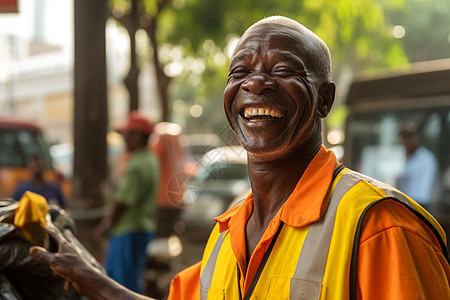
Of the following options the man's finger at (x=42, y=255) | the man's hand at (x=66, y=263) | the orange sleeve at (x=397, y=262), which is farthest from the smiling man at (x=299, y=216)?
the man's finger at (x=42, y=255)

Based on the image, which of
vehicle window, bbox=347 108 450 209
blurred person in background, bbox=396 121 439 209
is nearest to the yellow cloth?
blurred person in background, bbox=396 121 439 209

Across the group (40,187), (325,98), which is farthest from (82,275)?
(40,187)

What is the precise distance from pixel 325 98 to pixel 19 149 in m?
10.9

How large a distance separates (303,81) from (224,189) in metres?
9.51

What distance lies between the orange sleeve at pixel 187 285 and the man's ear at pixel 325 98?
0.61m

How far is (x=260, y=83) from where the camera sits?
152cm

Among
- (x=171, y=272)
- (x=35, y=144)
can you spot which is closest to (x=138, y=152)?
(x=171, y=272)

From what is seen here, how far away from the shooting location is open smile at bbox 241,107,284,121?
1.53 m

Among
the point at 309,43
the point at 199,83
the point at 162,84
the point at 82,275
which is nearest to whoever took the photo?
the point at 309,43

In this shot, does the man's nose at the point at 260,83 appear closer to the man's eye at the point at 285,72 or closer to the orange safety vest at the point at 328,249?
the man's eye at the point at 285,72

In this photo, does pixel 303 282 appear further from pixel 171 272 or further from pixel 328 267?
pixel 171 272

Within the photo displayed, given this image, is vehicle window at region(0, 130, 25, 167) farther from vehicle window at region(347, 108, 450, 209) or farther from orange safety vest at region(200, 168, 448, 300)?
orange safety vest at region(200, 168, 448, 300)

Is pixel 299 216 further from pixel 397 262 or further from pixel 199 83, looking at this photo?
pixel 199 83

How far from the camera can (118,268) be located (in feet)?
17.2
